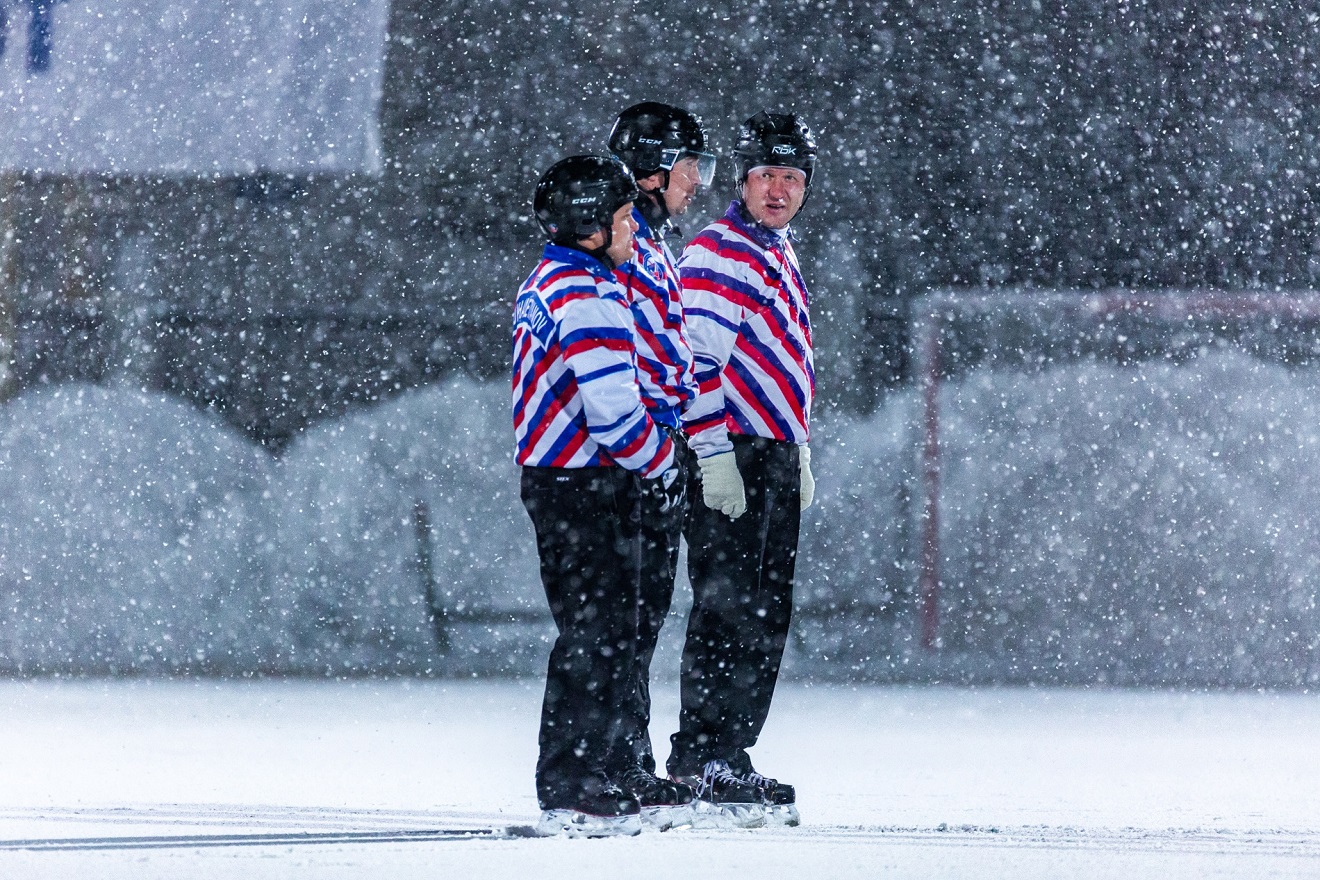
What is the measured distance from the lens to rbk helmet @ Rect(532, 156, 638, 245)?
2830 millimetres

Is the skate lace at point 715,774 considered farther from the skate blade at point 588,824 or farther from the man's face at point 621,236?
the man's face at point 621,236

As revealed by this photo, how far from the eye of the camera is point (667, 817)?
295cm

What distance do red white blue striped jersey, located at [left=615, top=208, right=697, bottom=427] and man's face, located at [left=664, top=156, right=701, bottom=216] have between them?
0.58ft

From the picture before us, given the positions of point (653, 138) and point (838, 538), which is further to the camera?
point (838, 538)

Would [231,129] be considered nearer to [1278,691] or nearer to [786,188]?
[786,188]

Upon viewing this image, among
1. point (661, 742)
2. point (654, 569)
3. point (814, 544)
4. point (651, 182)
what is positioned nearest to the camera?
point (654, 569)

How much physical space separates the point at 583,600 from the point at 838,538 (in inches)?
115

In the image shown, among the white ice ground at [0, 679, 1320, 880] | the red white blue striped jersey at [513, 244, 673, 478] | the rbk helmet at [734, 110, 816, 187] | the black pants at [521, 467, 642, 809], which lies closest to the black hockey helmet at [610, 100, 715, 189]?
the rbk helmet at [734, 110, 816, 187]

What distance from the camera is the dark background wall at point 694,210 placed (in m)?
5.66

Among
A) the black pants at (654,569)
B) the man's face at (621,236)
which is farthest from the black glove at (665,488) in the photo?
the man's face at (621,236)

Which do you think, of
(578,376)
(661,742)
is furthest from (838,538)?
(578,376)

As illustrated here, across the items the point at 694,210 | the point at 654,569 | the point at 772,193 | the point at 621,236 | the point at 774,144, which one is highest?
the point at 694,210

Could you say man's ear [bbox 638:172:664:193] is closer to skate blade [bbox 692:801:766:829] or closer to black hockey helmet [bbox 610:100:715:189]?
black hockey helmet [bbox 610:100:715:189]

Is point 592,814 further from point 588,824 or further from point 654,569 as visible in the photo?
point 654,569
